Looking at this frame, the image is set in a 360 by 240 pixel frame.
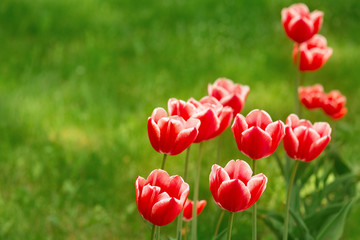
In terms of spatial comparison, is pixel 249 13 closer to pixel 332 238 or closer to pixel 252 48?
pixel 252 48

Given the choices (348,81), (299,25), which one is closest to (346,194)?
(299,25)

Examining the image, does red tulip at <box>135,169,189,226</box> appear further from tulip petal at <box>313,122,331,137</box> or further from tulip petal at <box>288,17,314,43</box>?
tulip petal at <box>288,17,314,43</box>

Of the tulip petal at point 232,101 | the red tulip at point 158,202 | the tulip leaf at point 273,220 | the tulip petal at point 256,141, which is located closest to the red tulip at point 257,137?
the tulip petal at point 256,141

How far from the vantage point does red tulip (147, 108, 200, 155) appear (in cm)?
138

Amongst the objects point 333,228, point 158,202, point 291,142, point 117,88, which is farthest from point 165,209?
point 117,88

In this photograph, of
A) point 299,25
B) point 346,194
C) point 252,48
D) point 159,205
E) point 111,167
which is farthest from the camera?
point 252,48

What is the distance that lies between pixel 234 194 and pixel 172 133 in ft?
0.73

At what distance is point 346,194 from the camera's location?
231 centimetres

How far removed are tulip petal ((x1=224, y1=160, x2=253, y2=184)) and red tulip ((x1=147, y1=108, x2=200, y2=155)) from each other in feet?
0.37

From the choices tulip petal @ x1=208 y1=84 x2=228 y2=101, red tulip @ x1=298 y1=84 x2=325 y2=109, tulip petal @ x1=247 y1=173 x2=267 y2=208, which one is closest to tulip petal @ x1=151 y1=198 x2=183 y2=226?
tulip petal @ x1=247 y1=173 x2=267 y2=208

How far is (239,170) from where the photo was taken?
137 centimetres

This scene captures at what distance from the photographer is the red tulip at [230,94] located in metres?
1.74

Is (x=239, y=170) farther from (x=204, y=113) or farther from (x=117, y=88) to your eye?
(x=117, y=88)

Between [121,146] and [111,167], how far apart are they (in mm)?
172
